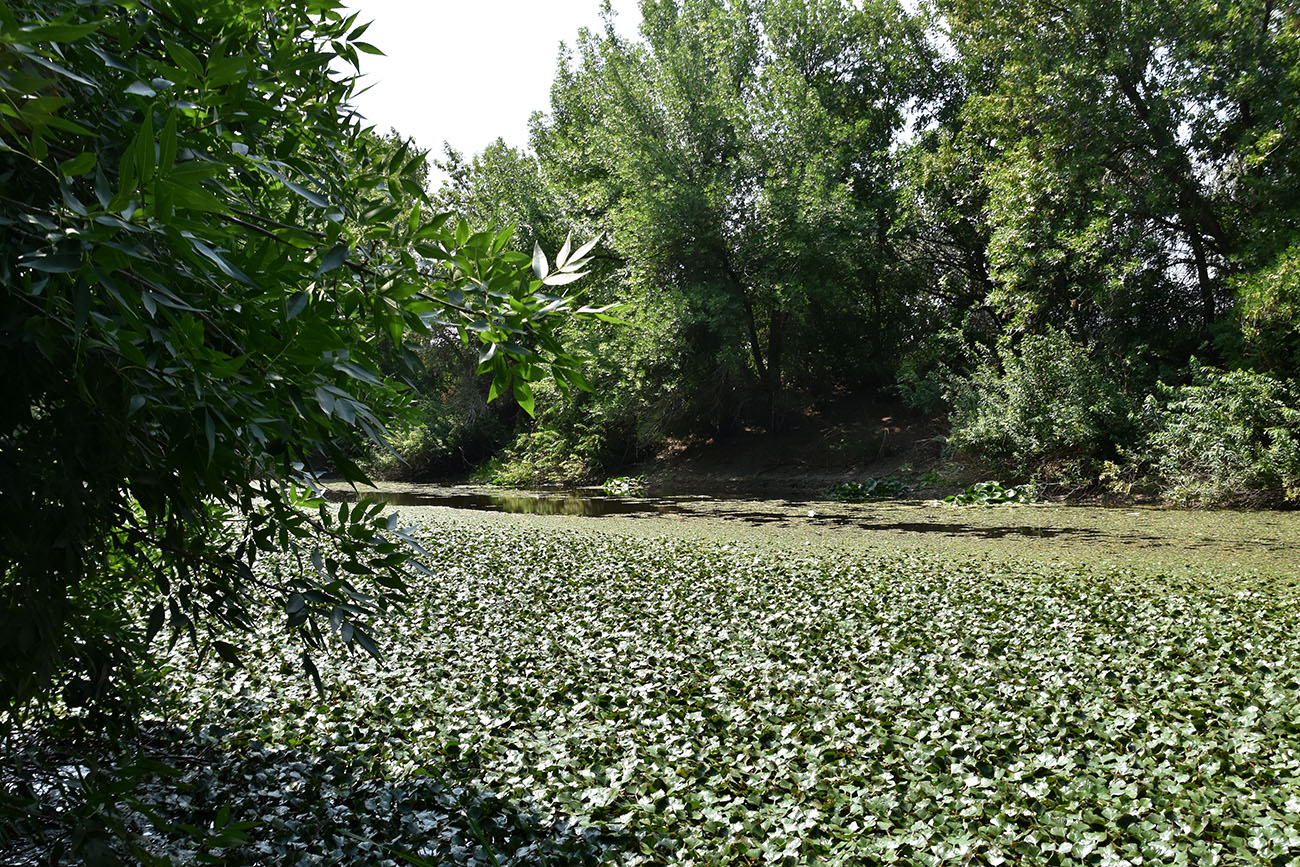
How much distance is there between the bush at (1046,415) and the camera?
17312 mm

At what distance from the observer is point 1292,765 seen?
12.5 ft

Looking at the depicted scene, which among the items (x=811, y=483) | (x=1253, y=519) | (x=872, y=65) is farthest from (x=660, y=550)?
(x=872, y=65)

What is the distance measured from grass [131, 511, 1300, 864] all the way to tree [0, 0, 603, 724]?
119 cm

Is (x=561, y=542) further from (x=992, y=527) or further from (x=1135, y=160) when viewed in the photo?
(x=1135, y=160)

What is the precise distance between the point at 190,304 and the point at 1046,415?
762 inches

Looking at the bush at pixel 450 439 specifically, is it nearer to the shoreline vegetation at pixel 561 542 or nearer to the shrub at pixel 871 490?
the shoreline vegetation at pixel 561 542

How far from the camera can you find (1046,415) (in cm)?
1808

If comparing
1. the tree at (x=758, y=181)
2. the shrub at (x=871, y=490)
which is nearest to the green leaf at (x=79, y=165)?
the shrub at (x=871, y=490)

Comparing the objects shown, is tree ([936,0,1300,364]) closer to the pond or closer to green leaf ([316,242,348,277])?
the pond

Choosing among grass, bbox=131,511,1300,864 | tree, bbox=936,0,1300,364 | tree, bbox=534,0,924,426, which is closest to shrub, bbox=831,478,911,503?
tree, bbox=936,0,1300,364

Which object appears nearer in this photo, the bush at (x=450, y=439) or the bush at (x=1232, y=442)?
the bush at (x=1232, y=442)

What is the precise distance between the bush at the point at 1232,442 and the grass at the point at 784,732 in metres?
7.96

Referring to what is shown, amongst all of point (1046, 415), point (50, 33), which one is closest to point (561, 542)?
point (50, 33)

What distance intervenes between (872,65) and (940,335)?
1129cm
